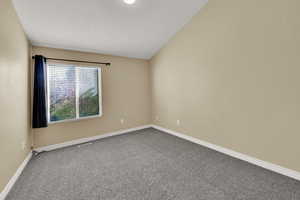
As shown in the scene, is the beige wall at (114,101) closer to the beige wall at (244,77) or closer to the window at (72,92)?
the window at (72,92)

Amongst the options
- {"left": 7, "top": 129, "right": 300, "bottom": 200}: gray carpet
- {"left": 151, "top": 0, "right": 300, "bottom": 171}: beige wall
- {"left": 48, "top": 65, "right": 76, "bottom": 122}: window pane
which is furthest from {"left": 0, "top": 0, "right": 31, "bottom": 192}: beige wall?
{"left": 151, "top": 0, "right": 300, "bottom": 171}: beige wall

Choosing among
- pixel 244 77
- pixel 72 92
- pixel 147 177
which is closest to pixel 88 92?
pixel 72 92

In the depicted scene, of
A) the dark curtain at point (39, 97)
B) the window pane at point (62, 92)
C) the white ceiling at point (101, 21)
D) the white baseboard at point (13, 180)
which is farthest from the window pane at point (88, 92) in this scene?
the white baseboard at point (13, 180)

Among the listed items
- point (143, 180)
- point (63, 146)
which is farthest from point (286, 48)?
point (63, 146)

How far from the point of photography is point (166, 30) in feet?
9.95

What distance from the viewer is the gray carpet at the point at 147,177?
1490 mm

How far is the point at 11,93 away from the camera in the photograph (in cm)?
175

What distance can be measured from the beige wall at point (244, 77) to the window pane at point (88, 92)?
2.16m

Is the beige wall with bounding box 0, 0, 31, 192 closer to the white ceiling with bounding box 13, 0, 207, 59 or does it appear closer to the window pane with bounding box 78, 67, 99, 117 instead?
the white ceiling with bounding box 13, 0, 207, 59

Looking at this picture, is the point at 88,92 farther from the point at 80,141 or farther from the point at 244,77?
the point at 244,77

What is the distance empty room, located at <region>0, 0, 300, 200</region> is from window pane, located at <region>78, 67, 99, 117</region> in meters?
0.03

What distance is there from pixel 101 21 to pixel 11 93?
1782 mm

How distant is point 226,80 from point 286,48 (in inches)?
33.1

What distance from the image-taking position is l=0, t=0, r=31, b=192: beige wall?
4.95 feet
